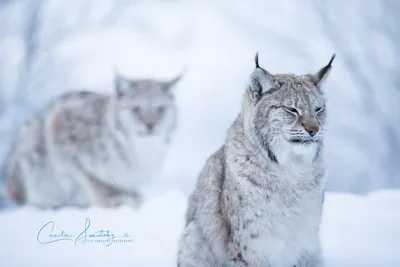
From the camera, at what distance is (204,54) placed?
2.87 metres

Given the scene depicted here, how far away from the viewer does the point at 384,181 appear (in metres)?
2.90

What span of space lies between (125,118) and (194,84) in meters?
0.38

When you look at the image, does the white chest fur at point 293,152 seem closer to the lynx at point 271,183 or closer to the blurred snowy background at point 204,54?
the lynx at point 271,183

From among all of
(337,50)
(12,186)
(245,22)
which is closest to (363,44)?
(337,50)

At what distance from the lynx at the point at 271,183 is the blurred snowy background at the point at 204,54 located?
2.17 feet

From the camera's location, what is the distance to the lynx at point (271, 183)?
6.79 ft

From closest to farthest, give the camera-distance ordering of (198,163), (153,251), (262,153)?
(262,153) < (153,251) < (198,163)

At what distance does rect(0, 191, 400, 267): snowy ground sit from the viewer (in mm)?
2504

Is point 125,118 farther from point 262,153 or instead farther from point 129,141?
point 262,153

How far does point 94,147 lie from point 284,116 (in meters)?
1.12

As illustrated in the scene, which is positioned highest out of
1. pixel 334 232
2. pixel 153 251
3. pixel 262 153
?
pixel 262 153

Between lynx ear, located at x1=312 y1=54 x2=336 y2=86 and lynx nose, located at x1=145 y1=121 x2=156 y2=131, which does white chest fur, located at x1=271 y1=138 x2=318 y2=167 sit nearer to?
lynx ear, located at x1=312 y1=54 x2=336 y2=86
